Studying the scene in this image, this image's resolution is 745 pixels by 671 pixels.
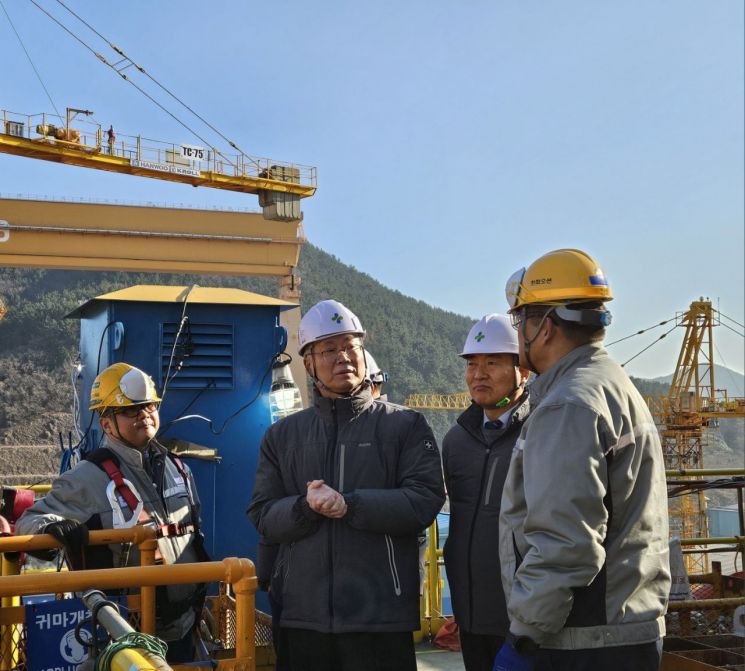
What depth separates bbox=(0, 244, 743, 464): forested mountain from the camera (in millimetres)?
51406

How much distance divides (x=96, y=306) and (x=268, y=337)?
1267mm

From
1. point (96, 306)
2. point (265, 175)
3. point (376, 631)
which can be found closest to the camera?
point (376, 631)

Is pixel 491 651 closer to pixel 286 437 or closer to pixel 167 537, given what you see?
pixel 286 437

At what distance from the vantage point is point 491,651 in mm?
3061

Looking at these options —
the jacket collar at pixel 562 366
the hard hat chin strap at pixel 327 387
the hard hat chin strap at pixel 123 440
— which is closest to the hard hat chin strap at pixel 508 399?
the hard hat chin strap at pixel 327 387

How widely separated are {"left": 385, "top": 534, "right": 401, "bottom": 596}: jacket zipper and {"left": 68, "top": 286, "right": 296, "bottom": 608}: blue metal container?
304cm

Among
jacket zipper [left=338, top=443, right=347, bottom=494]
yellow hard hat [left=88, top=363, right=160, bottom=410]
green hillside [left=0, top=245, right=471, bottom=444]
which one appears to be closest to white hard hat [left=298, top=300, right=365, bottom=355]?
jacket zipper [left=338, top=443, right=347, bottom=494]

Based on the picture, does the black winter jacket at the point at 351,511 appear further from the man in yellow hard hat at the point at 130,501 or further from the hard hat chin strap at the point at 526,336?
the hard hat chin strap at the point at 526,336

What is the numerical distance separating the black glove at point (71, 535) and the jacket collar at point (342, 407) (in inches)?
39.8

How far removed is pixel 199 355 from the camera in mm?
6004

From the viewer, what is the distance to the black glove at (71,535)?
310cm

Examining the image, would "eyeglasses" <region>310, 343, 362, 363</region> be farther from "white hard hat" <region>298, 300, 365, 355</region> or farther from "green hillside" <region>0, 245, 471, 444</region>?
"green hillside" <region>0, 245, 471, 444</region>

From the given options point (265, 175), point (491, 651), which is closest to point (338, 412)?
point (491, 651)

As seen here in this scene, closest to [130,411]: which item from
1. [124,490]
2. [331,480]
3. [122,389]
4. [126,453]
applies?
[122,389]
